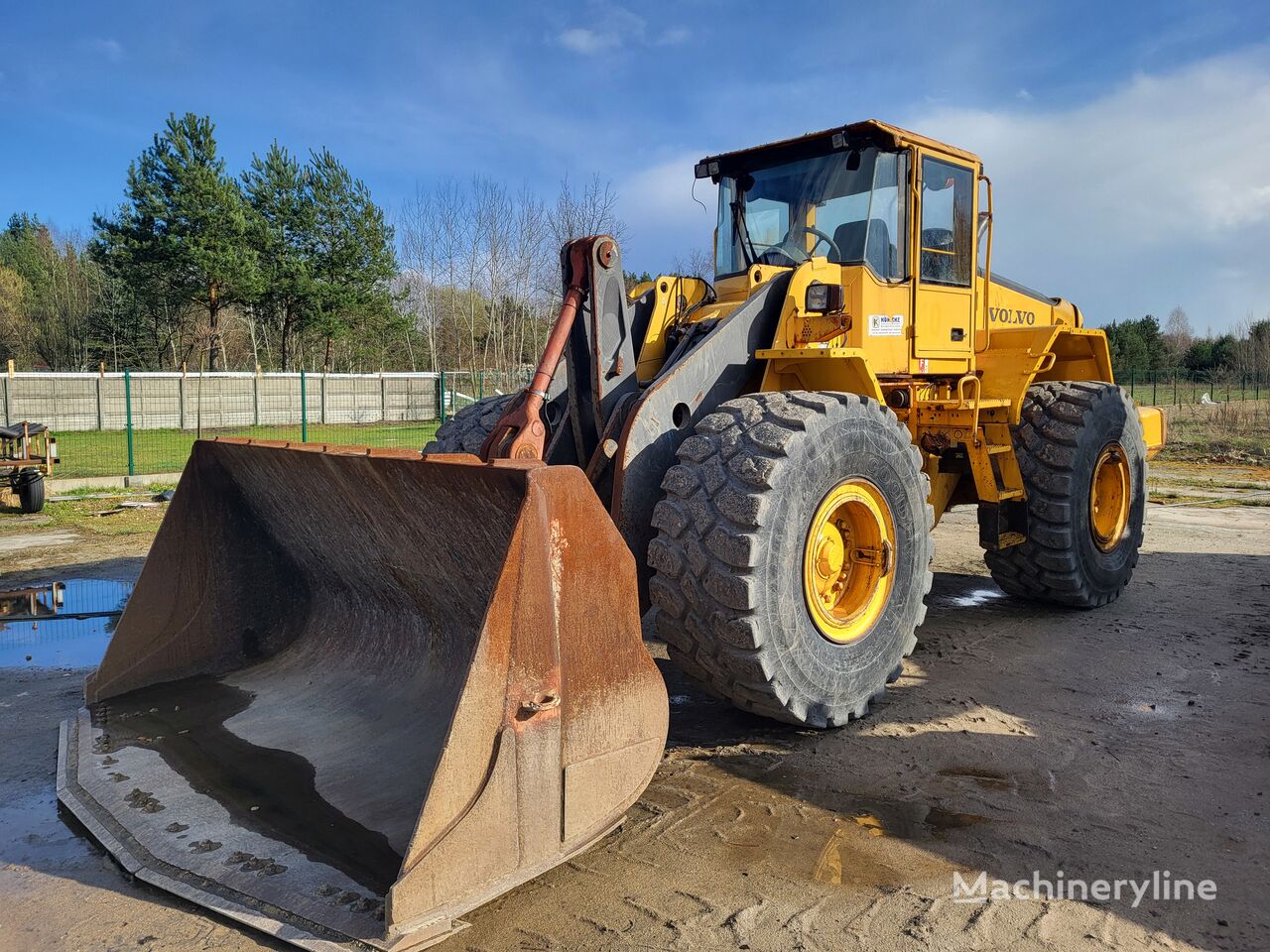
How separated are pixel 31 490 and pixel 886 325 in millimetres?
10984

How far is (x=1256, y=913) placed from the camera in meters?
2.74

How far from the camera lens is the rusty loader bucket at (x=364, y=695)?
107 inches

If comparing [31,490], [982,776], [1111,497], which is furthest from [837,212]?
[31,490]

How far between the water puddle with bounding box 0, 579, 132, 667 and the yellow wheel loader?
147 centimetres

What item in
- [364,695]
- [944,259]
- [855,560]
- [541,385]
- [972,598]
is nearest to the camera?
[364,695]

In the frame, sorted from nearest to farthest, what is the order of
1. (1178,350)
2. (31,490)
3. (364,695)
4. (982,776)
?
(982,776), (364,695), (31,490), (1178,350)

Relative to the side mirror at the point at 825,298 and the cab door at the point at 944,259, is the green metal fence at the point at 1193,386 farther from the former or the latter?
the side mirror at the point at 825,298

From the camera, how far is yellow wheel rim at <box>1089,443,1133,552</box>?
6.85 meters

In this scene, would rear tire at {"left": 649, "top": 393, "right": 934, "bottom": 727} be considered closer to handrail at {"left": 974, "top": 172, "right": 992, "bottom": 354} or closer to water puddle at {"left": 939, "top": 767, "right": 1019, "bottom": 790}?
water puddle at {"left": 939, "top": 767, "right": 1019, "bottom": 790}

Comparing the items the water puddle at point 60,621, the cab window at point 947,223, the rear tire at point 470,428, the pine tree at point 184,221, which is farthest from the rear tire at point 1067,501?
the pine tree at point 184,221

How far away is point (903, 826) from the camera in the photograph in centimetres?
332

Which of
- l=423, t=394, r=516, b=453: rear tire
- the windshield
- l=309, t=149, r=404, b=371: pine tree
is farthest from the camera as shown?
l=309, t=149, r=404, b=371: pine tree

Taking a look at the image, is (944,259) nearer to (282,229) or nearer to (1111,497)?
(1111,497)

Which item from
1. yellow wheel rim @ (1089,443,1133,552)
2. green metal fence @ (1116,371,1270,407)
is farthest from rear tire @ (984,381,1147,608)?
green metal fence @ (1116,371,1270,407)
